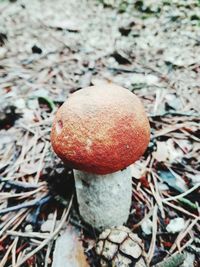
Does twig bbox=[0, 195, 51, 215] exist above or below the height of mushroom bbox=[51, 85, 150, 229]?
below

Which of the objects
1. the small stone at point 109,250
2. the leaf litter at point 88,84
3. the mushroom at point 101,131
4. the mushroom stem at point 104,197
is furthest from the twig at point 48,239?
the mushroom at point 101,131

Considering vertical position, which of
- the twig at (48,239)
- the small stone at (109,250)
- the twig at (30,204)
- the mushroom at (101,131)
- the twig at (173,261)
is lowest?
the twig at (48,239)

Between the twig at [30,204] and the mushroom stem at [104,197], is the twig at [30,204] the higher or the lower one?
the lower one

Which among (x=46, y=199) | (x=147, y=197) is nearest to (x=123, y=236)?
(x=147, y=197)

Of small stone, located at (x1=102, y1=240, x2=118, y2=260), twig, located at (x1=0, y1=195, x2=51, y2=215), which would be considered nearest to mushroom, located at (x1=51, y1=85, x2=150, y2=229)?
small stone, located at (x1=102, y1=240, x2=118, y2=260)

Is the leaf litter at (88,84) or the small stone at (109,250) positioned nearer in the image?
the small stone at (109,250)

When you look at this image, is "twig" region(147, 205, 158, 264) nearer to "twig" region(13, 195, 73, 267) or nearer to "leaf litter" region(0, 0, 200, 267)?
"leaf litter" region(0, 0, 200, 267)

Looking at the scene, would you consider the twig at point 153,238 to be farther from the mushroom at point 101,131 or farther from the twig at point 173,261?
the mushroom at point 101,131
